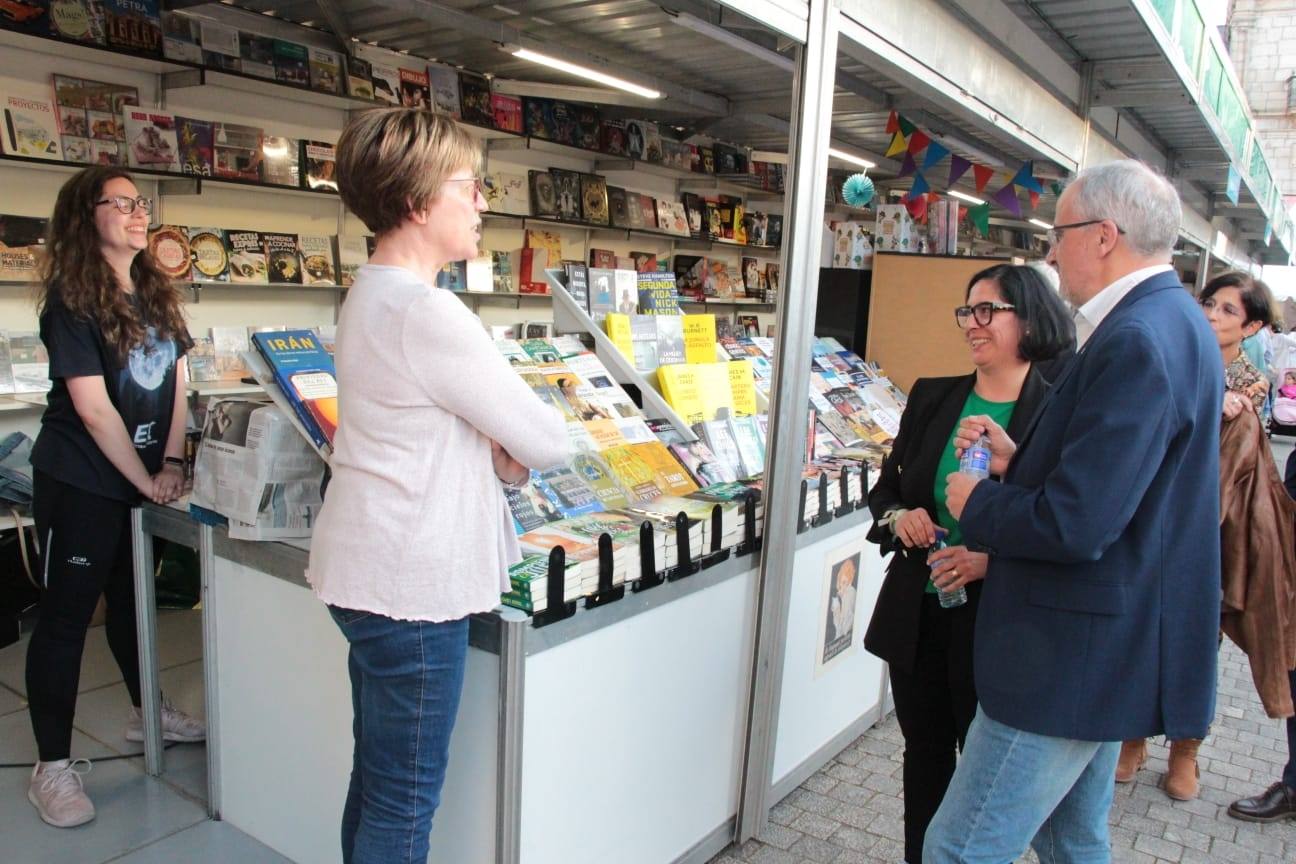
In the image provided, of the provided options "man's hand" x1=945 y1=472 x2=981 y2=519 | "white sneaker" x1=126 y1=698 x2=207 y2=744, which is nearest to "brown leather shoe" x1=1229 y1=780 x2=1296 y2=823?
"man's hand" x1=945 y1=472 x2=981 y2=519

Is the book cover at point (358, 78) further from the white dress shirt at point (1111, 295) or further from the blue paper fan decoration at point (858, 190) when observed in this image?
the white dress shirt at point (1111, 295)

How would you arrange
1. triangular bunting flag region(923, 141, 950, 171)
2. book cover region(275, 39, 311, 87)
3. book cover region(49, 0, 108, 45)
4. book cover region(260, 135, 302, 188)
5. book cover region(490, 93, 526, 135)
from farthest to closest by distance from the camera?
book cover region(490, 93, 526, 135), book cover region(260, 135, 302, 188), book cover region(275, 39, 311, 87), triangular bunting flag region(923, 141, 950, 171), book cover region(49, 0, 108, 45)

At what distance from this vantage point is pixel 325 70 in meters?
4.66

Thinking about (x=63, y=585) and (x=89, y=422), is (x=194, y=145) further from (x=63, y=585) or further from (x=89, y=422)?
(x=63, y=585)

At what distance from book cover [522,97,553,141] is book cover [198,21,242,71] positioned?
1799 millimetres

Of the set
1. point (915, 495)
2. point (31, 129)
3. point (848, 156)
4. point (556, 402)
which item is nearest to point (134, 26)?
point (31, 129)

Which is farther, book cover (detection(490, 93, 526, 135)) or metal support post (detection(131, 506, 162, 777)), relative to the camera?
book cover (detection(490, 93, 526, 135))

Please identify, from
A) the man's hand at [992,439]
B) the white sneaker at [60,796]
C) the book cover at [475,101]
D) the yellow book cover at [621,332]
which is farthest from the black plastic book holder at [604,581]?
the book cover at [475,101]

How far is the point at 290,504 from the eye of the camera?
1.97 m

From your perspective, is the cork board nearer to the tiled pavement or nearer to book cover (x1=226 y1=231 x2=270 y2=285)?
the tiled pavement

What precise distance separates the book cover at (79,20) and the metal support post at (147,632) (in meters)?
2.49

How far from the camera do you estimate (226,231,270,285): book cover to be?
14.8 ft

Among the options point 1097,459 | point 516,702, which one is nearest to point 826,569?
point 516,702

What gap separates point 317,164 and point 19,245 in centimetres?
146
